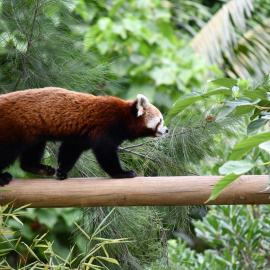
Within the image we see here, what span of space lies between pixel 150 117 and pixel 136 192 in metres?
0.57

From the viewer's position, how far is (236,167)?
102 cm

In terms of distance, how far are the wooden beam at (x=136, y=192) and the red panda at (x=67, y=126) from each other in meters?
0.17

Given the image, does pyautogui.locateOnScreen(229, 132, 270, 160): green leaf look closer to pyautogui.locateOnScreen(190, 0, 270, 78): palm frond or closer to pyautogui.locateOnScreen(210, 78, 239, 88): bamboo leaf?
pyautogui.locateOnScreen(210, 78, 239, 88): bamboo leaf

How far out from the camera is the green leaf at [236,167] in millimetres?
992

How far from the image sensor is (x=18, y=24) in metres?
2.22

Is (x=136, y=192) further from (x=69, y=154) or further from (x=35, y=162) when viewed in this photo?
(x=35, y=162)

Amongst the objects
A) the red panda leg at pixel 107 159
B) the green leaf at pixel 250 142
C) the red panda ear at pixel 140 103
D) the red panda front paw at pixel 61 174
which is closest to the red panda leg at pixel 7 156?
the red panda front paw at pixel 61 174

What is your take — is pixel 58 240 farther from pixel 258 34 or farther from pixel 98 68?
pixel 258 34

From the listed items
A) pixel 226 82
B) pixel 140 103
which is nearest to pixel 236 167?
pixel 226 82

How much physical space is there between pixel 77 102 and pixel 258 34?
11.3ft

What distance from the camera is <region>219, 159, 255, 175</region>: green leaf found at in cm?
99

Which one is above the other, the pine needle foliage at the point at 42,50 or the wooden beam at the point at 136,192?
the pine needle foliage at the point at 42,50

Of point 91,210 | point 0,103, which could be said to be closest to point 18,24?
point 0,103

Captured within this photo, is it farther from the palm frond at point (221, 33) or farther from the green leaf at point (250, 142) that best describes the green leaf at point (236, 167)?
the palm frond at point (221, 33)
